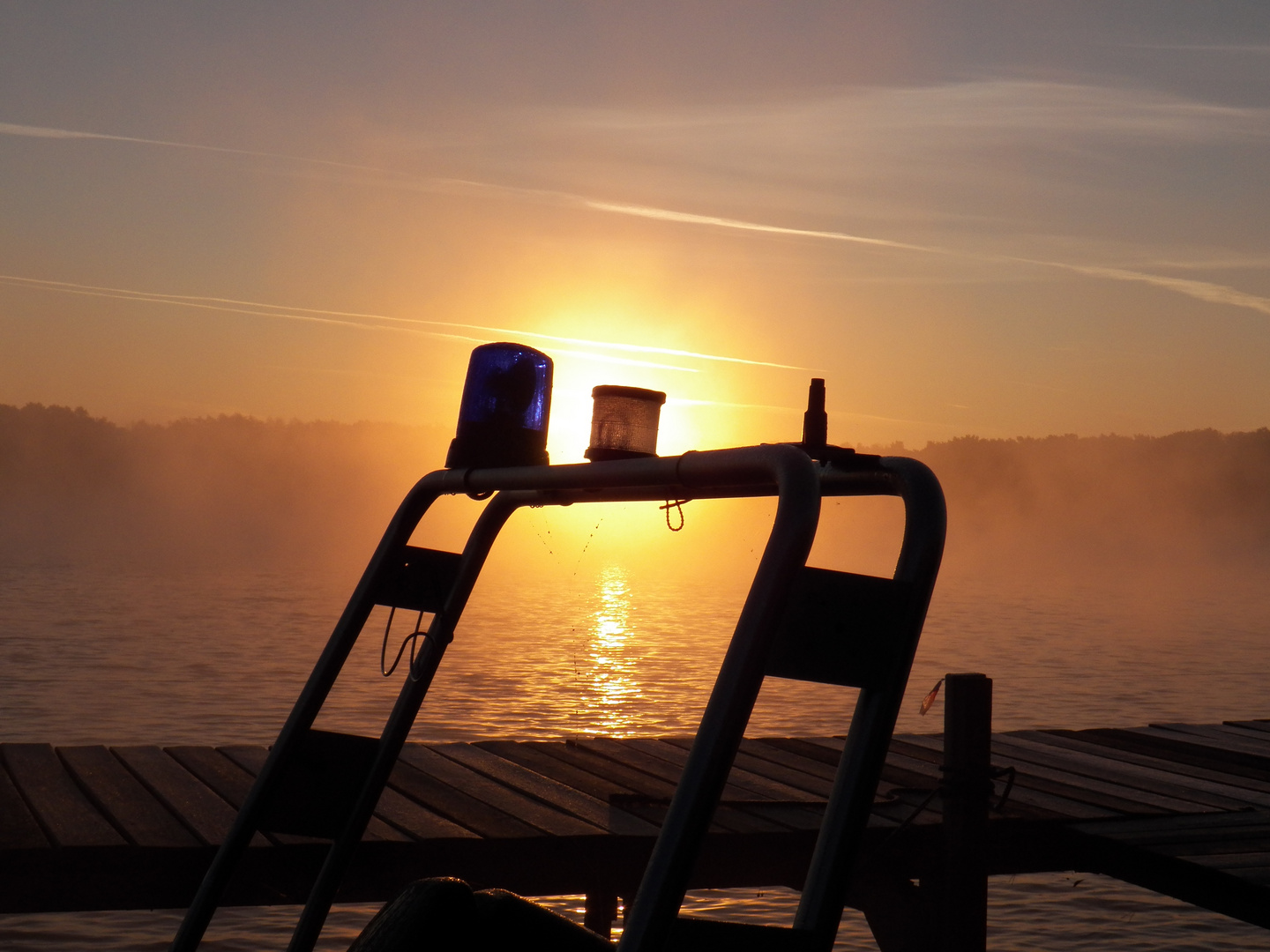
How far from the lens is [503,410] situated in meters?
2.80

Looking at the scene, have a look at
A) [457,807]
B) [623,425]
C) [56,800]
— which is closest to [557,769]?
[457,807]

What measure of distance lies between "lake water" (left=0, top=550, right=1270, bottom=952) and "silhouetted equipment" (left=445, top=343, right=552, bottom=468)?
356 inches

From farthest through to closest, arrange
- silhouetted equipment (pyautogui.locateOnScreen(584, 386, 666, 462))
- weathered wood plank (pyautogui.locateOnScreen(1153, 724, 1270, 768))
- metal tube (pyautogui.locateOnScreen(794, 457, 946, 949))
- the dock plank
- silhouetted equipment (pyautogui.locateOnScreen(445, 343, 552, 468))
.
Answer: weathered wood plank (pyautogui.locateOnScreen(1153, 724, 1270, 768)) → the dock plank → silhouetted equipment (pyautogui.locateOnScreen(445, 343, 552, 468)) → silhouetted equipment (pyautogui.locateOnScreen(584, 386, 666, 462)) → metal tube (pyautogui.locateOnScreen(794, 457, 946, 949))

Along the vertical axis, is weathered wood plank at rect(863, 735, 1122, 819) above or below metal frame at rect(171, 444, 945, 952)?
below

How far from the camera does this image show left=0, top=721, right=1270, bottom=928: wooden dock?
427 cm

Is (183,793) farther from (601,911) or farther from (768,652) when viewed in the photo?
(768,652)

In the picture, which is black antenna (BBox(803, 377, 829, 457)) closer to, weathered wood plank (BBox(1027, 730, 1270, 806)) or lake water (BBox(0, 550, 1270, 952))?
weathered wood plank (BBox(1027, 730, 1270, 806))

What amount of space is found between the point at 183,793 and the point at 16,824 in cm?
72

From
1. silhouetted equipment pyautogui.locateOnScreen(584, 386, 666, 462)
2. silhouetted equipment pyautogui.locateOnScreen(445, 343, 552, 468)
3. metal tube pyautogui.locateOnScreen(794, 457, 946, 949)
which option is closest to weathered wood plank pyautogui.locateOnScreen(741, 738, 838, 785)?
silhouetted equipment pyautogui.locateOnScreen(445, 343, 552, 468)

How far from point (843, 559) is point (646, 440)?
155046mm

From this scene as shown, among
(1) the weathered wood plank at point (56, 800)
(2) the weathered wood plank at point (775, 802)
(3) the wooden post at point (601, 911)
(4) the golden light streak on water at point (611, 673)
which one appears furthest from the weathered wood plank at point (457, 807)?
(4) the golden light streak on water at point (611, 673)

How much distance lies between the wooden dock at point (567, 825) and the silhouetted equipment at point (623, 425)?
260cm

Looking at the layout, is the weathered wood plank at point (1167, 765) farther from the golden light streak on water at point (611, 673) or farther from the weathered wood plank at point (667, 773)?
the golden light streak on water at point (611, 673)

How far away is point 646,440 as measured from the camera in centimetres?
241
